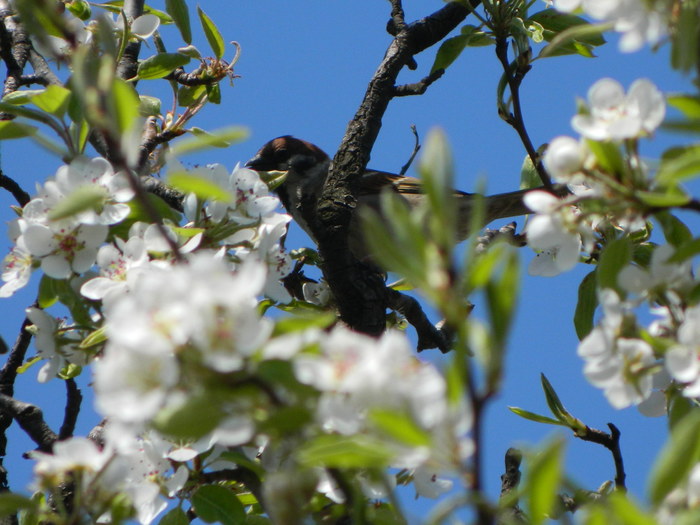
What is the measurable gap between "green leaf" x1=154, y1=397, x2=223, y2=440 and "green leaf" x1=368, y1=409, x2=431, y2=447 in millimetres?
166

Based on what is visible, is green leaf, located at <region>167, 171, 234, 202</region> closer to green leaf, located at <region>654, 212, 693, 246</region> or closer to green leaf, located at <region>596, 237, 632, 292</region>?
green leaf, located at <region>596, 237, 632, 292</region>

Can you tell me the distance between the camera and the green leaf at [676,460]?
893 millimetres

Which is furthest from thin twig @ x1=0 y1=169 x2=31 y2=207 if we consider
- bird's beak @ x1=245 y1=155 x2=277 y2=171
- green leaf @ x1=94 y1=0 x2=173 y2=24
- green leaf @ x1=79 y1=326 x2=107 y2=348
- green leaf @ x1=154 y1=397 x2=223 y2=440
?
bird's beak @ x1=245 y1=155 x2=277 y2=171

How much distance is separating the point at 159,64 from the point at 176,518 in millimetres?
1426

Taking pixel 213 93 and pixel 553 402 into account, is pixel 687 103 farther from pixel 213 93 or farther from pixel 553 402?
pixel 213 93

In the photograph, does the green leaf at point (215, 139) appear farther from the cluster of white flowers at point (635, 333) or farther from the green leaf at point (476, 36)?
the green leaf at point (476, 36)

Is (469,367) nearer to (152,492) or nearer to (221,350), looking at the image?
(221,350)

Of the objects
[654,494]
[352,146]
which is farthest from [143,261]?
[352,146]

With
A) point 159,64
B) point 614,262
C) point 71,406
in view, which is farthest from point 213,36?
point 614,262

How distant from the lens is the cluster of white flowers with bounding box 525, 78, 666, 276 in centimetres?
115

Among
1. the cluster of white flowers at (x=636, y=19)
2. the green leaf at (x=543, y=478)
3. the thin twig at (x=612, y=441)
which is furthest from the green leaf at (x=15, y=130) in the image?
the thin twig at (x=612, y=441)

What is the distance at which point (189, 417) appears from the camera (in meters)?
0.85

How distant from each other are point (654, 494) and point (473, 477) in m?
0.22

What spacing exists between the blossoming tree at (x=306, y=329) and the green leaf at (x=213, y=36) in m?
1.03
